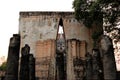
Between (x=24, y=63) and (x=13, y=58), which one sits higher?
(x=13, y=58)

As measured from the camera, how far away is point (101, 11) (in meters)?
20.4

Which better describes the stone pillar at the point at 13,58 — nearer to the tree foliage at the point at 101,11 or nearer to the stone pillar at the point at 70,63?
the tree foliage at the point at 101,11

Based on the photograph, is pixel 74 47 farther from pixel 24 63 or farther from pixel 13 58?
pixel 13 58

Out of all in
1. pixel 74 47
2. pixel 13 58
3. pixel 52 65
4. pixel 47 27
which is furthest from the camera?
pixel 47 27

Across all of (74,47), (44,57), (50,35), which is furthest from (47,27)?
(74,47)

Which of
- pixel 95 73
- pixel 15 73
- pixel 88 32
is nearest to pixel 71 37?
pixel 88 32

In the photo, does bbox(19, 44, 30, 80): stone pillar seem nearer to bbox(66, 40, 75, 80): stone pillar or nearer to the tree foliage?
the tree foliage

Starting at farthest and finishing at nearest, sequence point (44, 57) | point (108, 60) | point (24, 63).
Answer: point (44, 57) < point (24, 63) < point (108, 60)

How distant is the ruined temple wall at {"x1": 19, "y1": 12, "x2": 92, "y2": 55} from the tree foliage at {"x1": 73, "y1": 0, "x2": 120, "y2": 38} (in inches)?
240

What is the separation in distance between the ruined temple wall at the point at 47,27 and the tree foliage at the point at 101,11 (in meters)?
6.10

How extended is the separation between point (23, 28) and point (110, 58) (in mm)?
18979

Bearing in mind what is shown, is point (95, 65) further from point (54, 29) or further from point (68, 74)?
point (54, 29)

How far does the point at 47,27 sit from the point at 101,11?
9.71m

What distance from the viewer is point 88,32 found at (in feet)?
96.1
